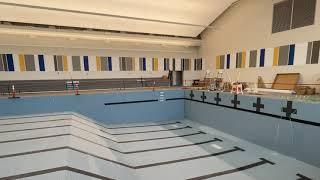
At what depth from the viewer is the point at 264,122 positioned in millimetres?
3260

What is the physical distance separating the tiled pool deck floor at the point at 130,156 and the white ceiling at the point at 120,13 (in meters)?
3.37

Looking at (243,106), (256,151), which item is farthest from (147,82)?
(256,151)

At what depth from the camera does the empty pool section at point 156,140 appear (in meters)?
2.04

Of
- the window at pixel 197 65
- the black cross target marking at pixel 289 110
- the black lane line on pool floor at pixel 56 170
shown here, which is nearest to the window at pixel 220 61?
the window at pixel 197 65

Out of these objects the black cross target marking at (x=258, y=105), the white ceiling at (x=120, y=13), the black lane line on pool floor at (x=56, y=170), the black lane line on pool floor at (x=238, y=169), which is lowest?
the black lane line on pool floor at (x=238, y=169)

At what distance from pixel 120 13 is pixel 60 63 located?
3067 mm

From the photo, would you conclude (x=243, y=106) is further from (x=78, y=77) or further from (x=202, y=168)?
(x=78, y=77)

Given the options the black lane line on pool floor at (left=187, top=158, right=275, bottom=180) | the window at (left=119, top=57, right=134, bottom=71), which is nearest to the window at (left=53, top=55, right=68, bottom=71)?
the window at (left=119, top=57, right=134, bottom=71)

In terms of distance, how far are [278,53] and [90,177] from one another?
582cm

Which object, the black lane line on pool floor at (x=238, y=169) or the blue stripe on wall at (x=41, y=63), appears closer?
the black lane line on pool floor at (x=238, y=169)

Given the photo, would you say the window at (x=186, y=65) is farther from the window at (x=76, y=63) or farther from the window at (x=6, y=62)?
the window at (x=6, y=62)

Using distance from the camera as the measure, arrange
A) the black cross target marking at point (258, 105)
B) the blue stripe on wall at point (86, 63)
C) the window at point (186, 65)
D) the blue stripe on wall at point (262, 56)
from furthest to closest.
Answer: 1. the window at point (186, 65)
2. the blue stripe on wall at point (86, 63)
3. the blue stripe on wall at point (262, 56)
4. the black cross target marking at point (258, 105)

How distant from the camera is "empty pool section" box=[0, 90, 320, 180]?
204cm

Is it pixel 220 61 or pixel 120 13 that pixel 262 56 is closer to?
pixel 220 61
